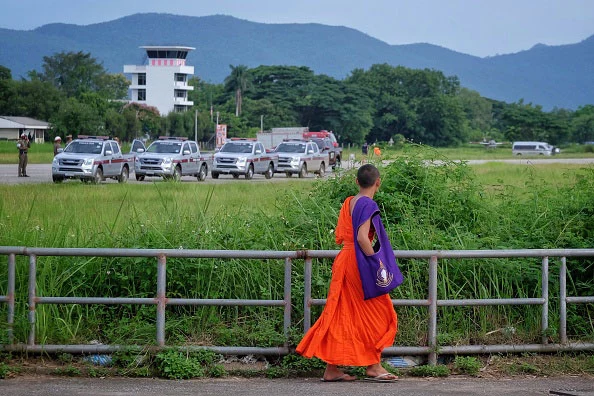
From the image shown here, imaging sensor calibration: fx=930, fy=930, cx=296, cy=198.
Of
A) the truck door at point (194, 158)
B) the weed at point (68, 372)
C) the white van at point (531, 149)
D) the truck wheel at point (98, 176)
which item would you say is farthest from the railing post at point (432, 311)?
the white van at point (531, 149)

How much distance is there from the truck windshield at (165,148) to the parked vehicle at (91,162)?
1.81 meters

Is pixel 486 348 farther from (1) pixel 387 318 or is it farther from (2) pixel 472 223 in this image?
(2) pixel 472 223

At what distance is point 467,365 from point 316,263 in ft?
6.13

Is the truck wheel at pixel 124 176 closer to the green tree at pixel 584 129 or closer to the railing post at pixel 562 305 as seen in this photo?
the railing post at pixel 562 305

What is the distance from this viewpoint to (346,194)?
11.1 meters

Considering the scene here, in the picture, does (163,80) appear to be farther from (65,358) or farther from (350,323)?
(350,323)

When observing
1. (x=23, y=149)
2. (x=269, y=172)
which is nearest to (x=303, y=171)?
(x=269, y=172)

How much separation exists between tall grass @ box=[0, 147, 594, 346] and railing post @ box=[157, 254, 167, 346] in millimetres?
217

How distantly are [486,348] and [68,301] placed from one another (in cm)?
382

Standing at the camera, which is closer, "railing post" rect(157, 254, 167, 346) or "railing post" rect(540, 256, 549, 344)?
"railing post" rect(157, 254, 167, 346)

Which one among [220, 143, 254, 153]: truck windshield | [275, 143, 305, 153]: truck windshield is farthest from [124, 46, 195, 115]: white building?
[220, 143, 254, 153]: truck windshield

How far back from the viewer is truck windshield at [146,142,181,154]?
135ft

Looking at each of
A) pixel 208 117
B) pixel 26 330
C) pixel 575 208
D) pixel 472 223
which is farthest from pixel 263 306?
pixel 208 117

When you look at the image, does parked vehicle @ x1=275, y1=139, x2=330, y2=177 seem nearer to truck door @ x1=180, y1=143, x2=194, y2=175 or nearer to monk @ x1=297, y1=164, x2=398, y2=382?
truck door @ x1=180, y1=143, x2=194, y2=175
